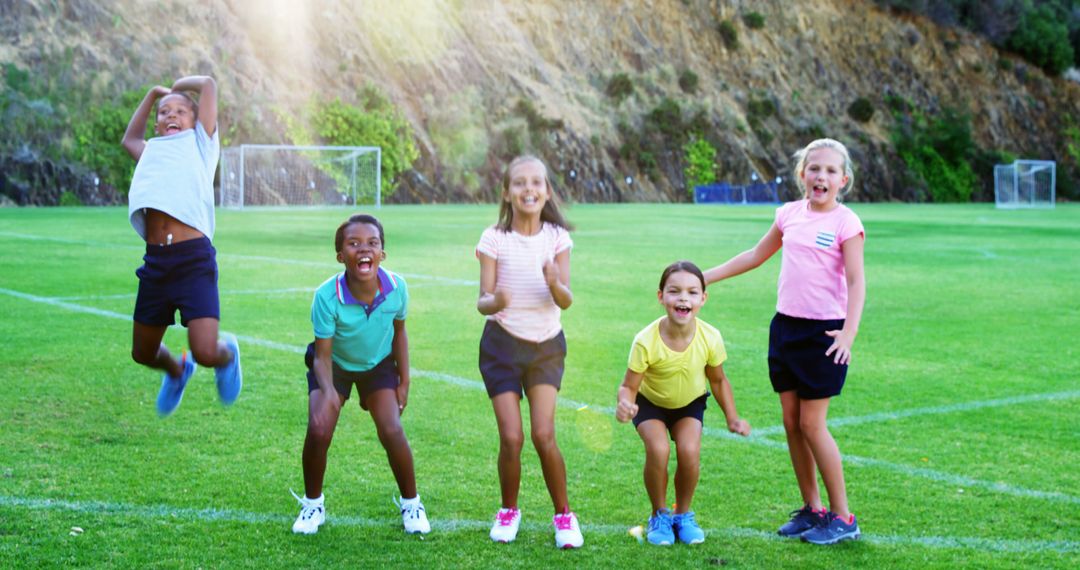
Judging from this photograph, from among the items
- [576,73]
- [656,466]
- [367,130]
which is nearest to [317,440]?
[656,466]

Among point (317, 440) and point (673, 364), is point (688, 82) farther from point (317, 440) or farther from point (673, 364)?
point (317, 440)

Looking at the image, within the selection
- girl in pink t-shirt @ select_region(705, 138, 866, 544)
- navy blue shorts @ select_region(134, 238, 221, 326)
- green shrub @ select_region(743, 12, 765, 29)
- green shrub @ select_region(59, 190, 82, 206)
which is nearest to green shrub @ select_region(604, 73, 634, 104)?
green shrub @ select_region(743, 12, 765, 29)

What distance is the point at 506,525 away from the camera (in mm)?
4828

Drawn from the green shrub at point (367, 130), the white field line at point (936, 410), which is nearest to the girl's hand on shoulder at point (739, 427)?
the white field line at point (936, 410)

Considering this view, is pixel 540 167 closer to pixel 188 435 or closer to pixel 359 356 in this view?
pixel 359 356

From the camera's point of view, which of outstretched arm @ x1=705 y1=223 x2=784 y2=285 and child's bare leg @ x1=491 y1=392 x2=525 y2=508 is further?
outstretched arm @ x1=705 y1=223 x2=784 y2=285

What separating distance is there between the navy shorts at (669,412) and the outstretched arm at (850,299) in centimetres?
55

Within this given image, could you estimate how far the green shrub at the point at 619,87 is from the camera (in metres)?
65.6

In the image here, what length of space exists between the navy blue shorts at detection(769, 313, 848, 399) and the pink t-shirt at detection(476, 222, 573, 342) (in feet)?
3.08

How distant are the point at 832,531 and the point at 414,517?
5.32 feet

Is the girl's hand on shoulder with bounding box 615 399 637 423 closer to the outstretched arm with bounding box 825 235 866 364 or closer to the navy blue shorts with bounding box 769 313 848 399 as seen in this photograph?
the navy blue shorts with bounding box 769 313 848 399

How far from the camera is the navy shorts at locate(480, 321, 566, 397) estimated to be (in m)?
4.99

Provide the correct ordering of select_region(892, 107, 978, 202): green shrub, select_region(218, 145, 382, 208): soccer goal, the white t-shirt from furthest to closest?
select_region(892, 107, 978, 202): green shrub < select_region(218, 145, 382, 208): soccer goal < the white t-shirt

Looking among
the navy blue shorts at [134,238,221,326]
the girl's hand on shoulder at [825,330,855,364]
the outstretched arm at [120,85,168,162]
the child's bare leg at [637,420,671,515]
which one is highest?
the outstretched arm at [120,85,168,162]
